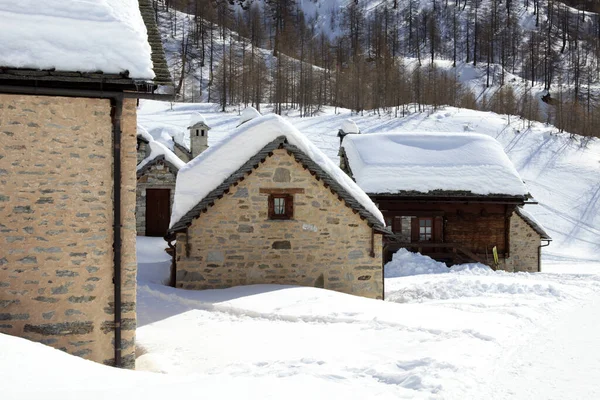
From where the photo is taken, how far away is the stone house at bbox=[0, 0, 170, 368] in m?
7.38

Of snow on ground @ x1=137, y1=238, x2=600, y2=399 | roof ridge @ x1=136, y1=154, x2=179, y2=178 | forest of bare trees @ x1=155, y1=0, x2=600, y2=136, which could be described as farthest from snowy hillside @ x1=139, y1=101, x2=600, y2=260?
snow on ground @ x1=137, y1=238, x2=600, y2=399

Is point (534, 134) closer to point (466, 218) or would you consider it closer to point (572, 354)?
point (466, 218)

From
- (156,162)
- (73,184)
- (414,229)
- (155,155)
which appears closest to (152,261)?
(156,162)

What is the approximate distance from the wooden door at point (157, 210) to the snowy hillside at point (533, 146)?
26.1 feet

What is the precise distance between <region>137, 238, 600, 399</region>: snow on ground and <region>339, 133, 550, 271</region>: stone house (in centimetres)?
821

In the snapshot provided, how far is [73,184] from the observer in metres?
7.70

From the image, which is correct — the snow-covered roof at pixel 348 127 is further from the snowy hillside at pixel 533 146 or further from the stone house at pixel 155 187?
the stone house at pixel 155 187

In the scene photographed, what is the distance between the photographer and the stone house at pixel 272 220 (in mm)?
13016

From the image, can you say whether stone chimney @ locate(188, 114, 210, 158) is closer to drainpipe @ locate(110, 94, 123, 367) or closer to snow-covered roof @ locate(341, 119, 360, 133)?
snow-covered roof @ locate(341, 119, 360, 133)

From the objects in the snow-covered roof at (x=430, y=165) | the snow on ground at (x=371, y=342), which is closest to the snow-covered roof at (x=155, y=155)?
the snow-covered roof at (x=430, y=165)

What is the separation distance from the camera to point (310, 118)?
160 ft

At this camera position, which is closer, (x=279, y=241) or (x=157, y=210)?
(x=279, y=241)

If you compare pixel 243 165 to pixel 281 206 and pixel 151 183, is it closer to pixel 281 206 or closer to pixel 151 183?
pixel 281 206

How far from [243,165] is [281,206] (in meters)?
1.30
